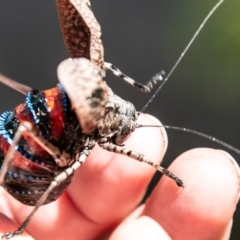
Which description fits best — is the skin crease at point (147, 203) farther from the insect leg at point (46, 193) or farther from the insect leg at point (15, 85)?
the insect leg at point (15, 85)

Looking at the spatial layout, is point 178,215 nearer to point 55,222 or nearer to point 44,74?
A: point 55,222

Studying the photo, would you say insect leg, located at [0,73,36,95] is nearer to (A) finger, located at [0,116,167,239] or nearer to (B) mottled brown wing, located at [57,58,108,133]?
(B) mottled brown wing, located at [57,58,108,133]

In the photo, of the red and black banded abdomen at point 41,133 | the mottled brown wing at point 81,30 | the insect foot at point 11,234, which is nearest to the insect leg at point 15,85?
the red and black banded abdomen at point 41,133

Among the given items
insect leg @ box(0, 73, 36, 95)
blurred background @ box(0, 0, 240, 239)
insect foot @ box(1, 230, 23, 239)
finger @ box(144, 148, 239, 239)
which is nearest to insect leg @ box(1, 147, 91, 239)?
insect foot @ box(1, 230, 23, 239)

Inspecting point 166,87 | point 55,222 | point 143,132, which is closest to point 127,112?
point 143,132

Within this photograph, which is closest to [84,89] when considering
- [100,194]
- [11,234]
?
[11,234]

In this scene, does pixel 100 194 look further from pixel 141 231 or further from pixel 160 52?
pixel 160 52
